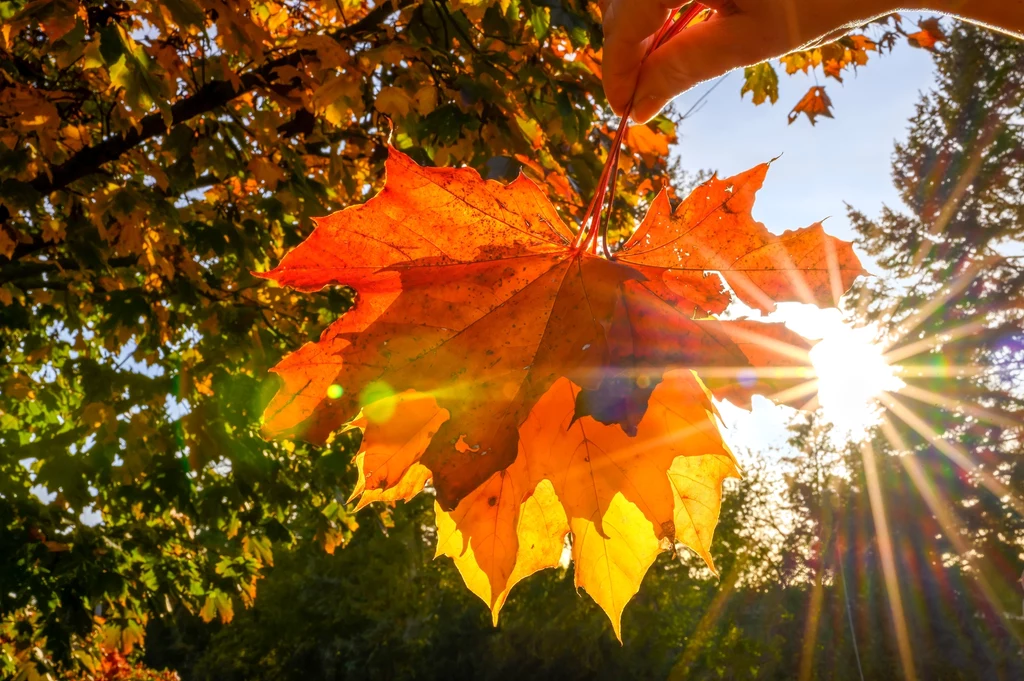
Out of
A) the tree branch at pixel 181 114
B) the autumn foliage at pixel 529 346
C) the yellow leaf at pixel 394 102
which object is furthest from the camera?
the tree branch at pixel 181 114

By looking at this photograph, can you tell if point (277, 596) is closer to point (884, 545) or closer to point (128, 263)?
point (128, 263)

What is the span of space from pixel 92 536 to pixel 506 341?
4.73 m

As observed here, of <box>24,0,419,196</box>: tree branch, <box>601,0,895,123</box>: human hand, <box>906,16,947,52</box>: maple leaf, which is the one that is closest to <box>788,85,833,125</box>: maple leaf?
<box>906,16,947,52</box>: maple leaf

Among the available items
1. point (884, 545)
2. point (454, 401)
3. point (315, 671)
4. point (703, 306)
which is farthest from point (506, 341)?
point (884, 545)

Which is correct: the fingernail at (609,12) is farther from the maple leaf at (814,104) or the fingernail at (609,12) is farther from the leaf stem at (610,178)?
the maple leaf at (814,104)

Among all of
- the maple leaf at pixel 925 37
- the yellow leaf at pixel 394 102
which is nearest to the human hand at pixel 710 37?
the yellow leaf at pixel 394 102

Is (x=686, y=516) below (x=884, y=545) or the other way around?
below

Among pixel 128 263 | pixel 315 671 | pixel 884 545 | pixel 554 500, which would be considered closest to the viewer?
pixel 554 500

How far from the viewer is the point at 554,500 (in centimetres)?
64

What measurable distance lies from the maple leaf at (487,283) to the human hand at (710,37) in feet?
0.42

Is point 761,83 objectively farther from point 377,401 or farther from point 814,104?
point 377,401

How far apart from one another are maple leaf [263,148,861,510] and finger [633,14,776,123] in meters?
0.12

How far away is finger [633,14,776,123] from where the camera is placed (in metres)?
0.65

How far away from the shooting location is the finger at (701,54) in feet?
2.12
